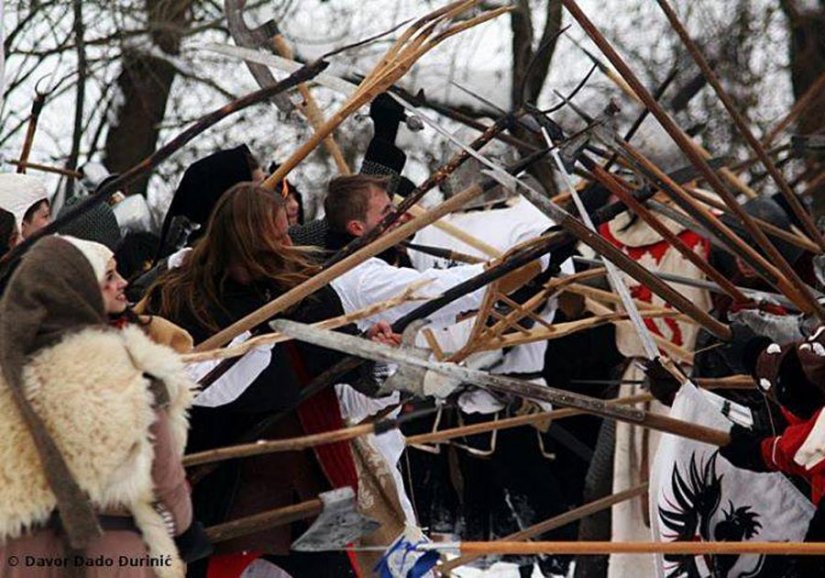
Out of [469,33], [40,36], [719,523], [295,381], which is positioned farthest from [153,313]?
[469,33]

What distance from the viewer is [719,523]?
4949mm

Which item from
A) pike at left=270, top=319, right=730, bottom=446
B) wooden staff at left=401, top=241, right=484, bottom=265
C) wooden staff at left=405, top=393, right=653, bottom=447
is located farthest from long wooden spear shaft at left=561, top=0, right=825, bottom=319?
wooden staff at left=401, top=241, right=484, bottom=265

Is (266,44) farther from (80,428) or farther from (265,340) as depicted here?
(80,428)

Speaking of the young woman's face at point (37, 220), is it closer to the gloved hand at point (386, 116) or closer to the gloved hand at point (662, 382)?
the gloved hand at point (386, 116)

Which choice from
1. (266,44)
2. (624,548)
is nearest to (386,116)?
(266,44)

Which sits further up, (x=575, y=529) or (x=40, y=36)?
(x=40, y=36)

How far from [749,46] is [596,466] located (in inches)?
246

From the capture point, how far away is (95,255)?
3797 millimetres

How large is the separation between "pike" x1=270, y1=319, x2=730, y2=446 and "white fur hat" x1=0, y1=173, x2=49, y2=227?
1.49 metres

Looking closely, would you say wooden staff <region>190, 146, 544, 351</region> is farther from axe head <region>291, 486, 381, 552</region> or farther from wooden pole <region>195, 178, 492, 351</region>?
axe head <region>291, 486, 381, 552</region>

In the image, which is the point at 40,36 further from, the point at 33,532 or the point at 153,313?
the point at 33,532

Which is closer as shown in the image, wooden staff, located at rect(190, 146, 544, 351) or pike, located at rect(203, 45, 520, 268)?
wooden staff, located at rect(190, 146, 544, 351)

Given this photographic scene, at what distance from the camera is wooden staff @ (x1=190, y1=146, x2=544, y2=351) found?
4195 millimetres

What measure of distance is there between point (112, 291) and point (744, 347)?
1752mm
